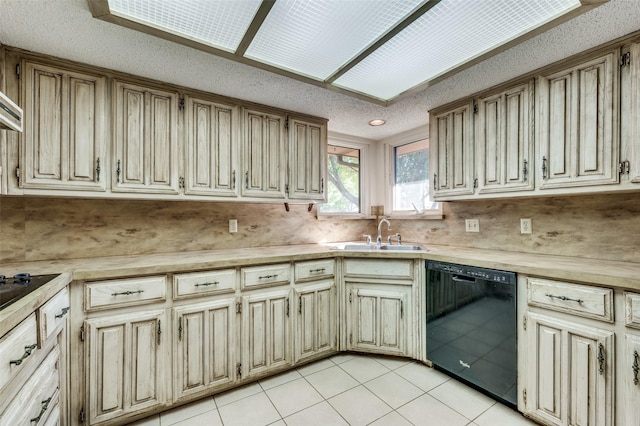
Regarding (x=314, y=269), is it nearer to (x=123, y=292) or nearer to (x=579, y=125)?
(x=123, y=292)

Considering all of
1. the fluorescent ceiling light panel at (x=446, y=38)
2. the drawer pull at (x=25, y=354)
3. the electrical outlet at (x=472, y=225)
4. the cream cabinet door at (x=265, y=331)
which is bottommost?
the cream cabinet door at (x=265, y=331)

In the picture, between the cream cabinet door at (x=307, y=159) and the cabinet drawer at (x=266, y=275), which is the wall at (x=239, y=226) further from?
the cabinet drawer at (x=266, y=275)

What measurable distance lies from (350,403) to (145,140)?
220 centimetres

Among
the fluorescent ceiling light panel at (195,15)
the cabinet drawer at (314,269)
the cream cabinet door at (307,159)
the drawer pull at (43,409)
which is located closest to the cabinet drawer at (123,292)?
the drawer pull at (43,409)

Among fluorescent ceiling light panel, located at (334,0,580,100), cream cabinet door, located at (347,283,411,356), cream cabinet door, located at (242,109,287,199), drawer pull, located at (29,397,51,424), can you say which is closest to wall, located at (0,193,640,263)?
cream cabinet door, located at (242,109,287,199)

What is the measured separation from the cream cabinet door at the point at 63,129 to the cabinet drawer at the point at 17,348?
96 cm

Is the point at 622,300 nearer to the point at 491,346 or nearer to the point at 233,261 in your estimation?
the point at 491,346

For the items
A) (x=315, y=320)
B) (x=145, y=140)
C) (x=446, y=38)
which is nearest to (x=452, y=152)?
(x=446, y=38)

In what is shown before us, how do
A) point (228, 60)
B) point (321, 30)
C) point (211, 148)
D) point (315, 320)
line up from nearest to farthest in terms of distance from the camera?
Answer: point (321, 30) < point (228, 60) < point (211, 148) < point (315, 320)

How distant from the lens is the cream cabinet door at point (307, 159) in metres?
2.57

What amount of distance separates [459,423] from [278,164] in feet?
7.13

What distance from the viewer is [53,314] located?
4.18 ft

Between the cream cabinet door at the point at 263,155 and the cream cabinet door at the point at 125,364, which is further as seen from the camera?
the cream cabinet door at the point at 263,155

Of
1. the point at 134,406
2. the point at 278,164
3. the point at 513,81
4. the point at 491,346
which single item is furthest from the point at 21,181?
the point at 513,81
